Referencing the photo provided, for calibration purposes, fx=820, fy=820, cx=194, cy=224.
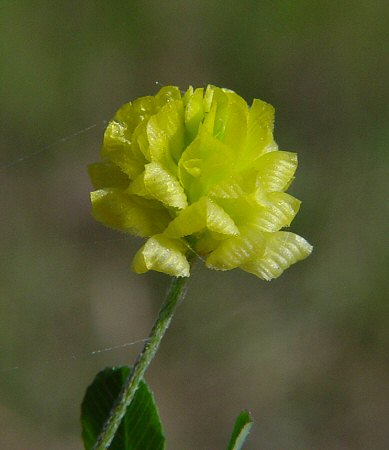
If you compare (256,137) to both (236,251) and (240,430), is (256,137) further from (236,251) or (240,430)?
(240,430)

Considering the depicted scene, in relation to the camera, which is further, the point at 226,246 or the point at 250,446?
the point at 250,446

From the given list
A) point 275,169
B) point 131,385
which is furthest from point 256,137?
point 131,385

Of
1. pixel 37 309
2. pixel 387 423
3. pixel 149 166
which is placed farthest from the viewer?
pixel 387 423

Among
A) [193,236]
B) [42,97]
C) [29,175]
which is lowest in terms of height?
[29,175]

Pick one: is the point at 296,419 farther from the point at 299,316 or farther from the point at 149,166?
the point at 149,166

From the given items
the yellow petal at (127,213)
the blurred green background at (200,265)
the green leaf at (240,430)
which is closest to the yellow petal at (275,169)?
the yellow petal at (127,213)

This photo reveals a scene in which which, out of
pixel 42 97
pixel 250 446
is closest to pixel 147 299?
pixel 250 446

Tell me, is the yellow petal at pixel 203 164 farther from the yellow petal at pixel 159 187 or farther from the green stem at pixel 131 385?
the green stem at pixel 131 385
